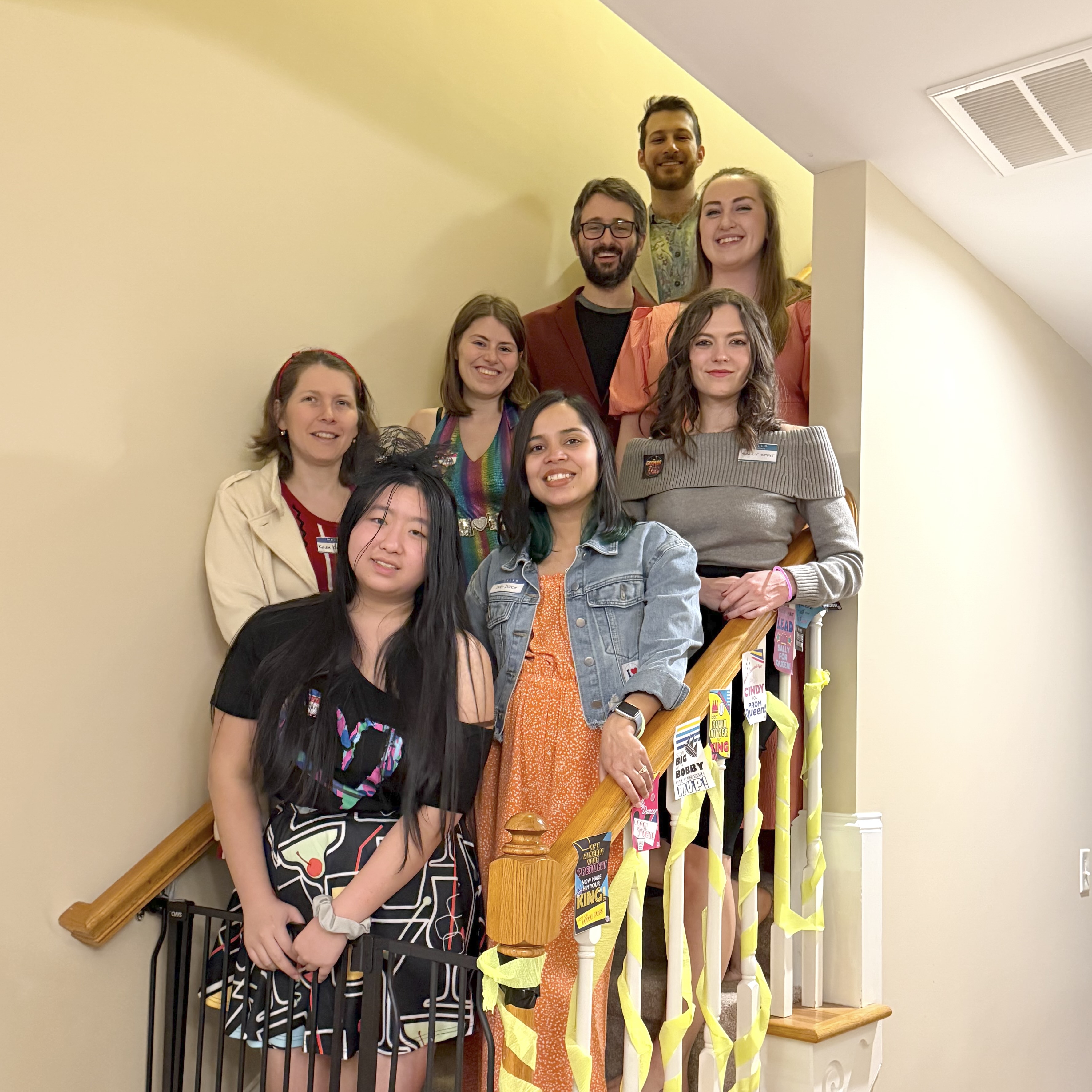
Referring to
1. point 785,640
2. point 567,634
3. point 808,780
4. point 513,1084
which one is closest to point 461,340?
point 567,634

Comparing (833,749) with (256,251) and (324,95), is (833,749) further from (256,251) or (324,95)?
(324,95)

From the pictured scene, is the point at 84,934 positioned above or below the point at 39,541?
below

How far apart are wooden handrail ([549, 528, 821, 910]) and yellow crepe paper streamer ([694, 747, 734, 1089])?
127 mm

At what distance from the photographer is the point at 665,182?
3666 millimetres

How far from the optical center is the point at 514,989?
62.7 inches

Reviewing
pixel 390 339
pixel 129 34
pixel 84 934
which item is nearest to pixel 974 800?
pixel 390 339

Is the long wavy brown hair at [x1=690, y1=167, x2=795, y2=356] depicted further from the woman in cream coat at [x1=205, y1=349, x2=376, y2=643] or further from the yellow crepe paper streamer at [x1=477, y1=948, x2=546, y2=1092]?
the yellow crepe paper streamer at [x1=477, y1=948, x2=546, y2=1092]

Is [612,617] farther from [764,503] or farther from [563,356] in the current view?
[563,356]

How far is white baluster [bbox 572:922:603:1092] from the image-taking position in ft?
5.50

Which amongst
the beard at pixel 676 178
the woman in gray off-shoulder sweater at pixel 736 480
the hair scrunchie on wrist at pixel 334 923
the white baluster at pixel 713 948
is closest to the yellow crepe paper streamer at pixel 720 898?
the white baluster at pixel 713 948

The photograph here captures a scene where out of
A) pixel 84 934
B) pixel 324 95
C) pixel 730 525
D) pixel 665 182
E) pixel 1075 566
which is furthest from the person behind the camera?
pixel 1075 566

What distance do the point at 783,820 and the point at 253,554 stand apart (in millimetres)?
1298

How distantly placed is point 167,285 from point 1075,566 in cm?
333

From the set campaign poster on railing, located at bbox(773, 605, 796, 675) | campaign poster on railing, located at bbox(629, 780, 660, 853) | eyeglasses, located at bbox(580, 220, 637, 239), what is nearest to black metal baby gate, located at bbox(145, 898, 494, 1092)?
campaign poster on railing, located at bbox(629, 780, 660, 853)
